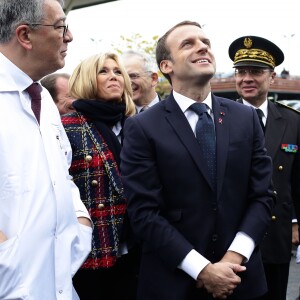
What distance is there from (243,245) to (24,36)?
4.39 ft

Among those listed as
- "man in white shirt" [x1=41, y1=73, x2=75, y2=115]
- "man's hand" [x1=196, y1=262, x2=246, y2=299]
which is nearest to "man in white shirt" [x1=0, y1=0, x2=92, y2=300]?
"man's hand" [x1=196, y1=262, x2=246, y2=299]

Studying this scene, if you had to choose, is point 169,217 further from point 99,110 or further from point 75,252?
point 99,110

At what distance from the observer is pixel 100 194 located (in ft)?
10.4

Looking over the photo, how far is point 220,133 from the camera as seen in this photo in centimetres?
256

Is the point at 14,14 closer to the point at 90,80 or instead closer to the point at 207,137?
the point at 207,137

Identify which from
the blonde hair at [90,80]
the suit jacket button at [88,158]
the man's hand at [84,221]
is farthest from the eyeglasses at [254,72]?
the man's hand at [84,221]

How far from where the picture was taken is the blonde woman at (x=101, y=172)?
10.3ft

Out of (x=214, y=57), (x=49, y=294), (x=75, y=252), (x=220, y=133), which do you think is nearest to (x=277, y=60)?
(x=214, y=57)

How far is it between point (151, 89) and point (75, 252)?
248 centimetres

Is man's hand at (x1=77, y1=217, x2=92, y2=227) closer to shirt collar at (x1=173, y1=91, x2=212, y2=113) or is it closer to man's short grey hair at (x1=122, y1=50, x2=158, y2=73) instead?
shirt collar at (x1=173, y1=91, x2=212, y2=113)

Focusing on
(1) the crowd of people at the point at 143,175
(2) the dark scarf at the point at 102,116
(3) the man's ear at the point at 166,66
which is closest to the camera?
(1) the crowd of people at the point at 143,175

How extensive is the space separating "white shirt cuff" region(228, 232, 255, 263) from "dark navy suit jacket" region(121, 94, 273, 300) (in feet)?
0.08

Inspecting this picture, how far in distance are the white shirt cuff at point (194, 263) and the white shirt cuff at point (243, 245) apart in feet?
0.55

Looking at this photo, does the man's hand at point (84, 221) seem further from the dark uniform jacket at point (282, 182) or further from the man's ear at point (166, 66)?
the dark uniform jacket at point (282, 182)
